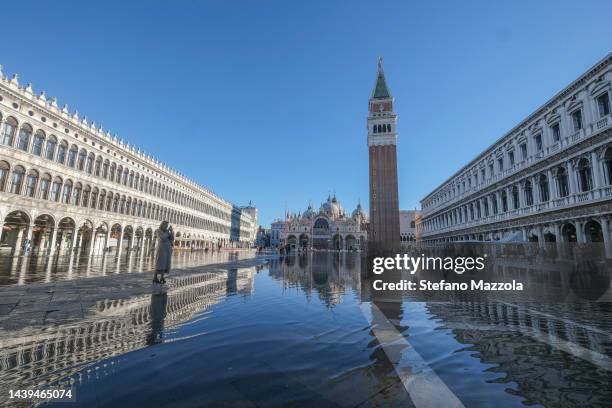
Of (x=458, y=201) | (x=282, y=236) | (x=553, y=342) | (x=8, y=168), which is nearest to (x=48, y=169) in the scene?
(x=8, y=168)

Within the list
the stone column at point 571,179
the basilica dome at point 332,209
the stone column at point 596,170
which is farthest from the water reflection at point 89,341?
the basilica dome at point 332,209

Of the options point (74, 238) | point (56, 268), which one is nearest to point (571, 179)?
point (56, 268)

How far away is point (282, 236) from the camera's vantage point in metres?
103

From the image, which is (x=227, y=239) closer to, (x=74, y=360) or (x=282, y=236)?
(x=282, y=236)

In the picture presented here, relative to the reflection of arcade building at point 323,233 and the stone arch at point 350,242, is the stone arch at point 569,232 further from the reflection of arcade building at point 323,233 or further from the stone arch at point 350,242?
the stone arch at point 350,242

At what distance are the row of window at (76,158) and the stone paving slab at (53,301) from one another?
22102 mm

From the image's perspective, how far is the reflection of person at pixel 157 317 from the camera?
4.61 m

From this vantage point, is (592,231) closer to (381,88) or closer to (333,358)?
Answer: (333,358)

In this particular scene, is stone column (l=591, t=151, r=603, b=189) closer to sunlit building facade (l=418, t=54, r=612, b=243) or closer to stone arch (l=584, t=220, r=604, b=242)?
sunlit building facade (l=418, t=54, r=612, b=243)

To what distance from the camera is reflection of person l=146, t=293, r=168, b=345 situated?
4.61 metres

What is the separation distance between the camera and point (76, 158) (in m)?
30.2

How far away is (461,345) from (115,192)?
4111 cm

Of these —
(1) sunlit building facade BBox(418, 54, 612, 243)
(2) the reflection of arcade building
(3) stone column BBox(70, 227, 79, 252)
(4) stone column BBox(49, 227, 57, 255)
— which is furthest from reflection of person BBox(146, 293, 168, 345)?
(2) the reflection of arcade building

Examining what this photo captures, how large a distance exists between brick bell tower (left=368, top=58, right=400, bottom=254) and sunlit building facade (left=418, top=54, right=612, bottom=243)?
13.6 metres
